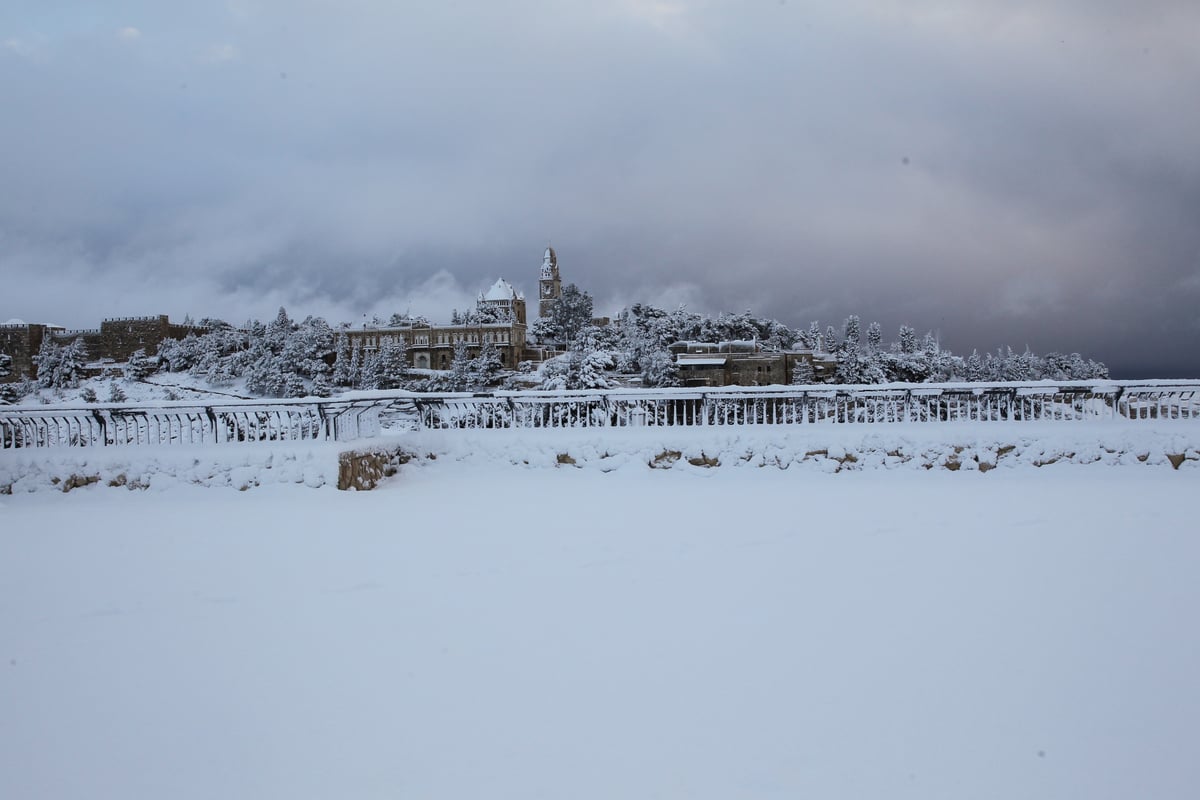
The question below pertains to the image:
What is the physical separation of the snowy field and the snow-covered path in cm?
1

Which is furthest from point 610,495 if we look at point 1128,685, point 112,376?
point 112,376

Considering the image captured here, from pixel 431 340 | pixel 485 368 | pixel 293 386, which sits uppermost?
pixel 431 340

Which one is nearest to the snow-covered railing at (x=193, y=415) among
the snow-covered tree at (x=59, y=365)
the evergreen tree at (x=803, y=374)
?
Result: the snow-covered tree at (x=59, y=365)

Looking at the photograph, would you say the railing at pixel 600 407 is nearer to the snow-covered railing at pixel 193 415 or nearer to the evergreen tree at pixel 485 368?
the snow-covered railing at pixel 193 415

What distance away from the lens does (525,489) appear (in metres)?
6.32

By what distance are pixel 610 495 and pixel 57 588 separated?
3.70 metres

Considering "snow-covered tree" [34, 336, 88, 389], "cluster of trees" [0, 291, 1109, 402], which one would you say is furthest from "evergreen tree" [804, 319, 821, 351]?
"snow-covered tree" [34, 336, 88, 389]

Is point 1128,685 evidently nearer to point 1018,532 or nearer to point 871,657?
point 871,657

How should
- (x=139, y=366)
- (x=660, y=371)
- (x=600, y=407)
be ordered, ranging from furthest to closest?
1. (x=660, y=371)
2. (x=139, y=366)
3. (x=600, y=407)

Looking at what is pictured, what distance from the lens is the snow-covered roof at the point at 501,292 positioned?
192 ft

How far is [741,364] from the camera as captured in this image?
2830 centimetres

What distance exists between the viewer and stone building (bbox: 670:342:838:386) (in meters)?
26.2

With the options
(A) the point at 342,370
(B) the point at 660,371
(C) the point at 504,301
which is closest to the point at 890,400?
(B) the point at 660,371

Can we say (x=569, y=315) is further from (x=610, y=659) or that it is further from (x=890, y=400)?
(x=610, y=659)
